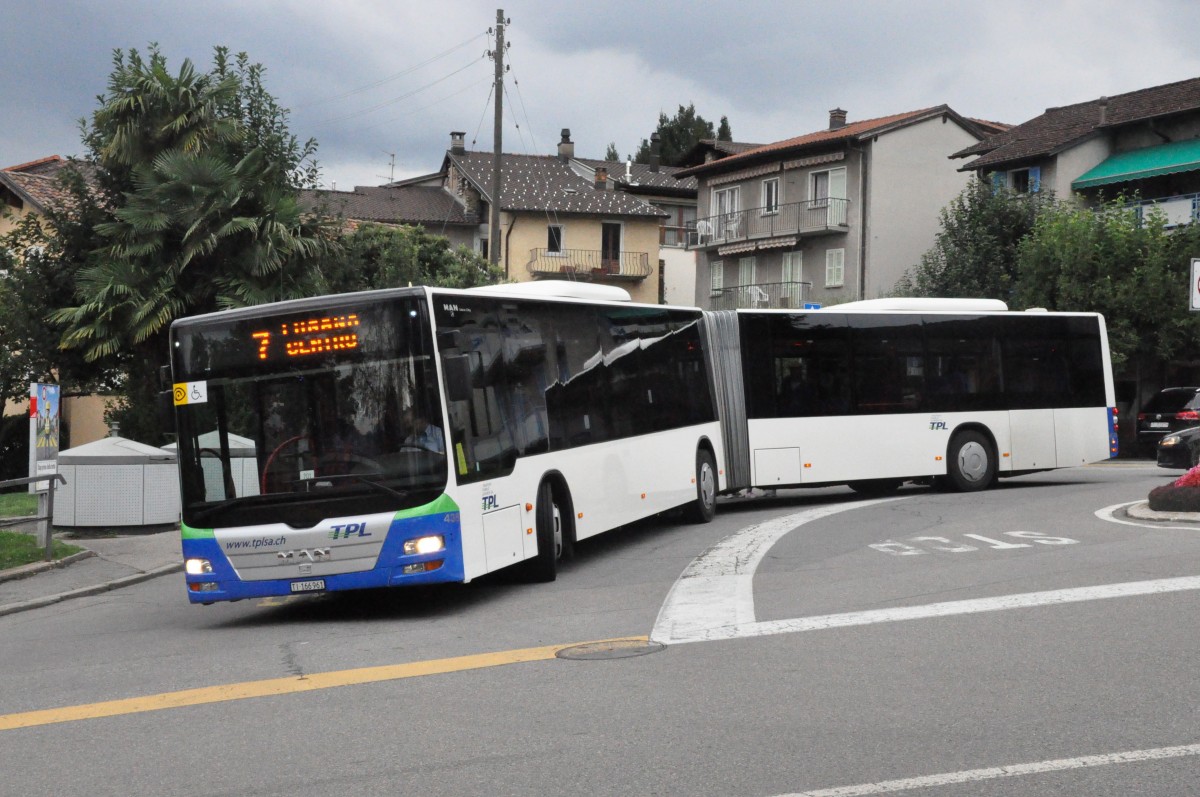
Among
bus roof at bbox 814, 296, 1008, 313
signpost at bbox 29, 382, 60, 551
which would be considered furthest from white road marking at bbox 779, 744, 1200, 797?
bus roof at bbox 814, 296, 1008, 313

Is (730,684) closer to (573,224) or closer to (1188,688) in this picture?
(1188,688)

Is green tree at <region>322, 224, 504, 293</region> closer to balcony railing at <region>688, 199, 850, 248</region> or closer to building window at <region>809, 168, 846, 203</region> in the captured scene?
balcony railing at <region>688, 199, 850, 248</region>

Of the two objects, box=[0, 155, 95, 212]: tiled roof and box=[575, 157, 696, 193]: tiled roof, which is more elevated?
box=[575, 157, 696, 193]: tiled roof

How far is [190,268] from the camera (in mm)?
23609

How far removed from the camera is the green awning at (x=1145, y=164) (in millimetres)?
41594

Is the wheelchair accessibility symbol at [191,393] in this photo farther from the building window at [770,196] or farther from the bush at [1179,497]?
the building window at [770,196]

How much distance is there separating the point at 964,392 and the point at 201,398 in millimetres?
13406

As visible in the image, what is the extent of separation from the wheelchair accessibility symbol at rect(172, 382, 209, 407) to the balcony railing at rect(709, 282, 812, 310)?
42310 millimetres

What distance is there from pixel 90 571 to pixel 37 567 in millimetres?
563

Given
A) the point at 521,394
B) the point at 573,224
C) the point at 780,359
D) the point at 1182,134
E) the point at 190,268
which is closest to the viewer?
the point at 521,394

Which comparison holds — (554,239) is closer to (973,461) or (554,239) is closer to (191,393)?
(973,461)

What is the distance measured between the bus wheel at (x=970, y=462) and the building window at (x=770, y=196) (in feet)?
115

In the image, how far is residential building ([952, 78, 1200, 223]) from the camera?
42.5m

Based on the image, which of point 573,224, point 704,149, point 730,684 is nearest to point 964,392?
point 730,684
